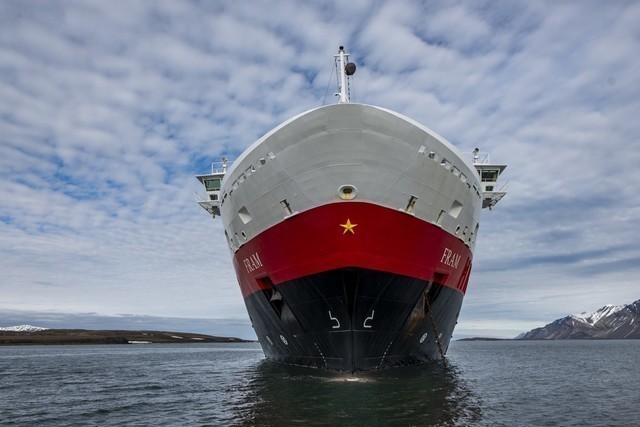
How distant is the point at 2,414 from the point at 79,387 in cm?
641

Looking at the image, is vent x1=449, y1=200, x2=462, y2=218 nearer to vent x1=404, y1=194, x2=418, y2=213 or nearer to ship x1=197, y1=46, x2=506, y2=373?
ship x1=197, y1=46, x2=506, y2=373

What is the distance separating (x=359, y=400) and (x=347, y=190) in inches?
253

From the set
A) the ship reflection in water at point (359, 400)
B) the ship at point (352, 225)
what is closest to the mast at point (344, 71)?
the ship at point (352, 225)

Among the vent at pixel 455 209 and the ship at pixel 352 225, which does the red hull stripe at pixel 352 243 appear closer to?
the ship at pixel 352 225

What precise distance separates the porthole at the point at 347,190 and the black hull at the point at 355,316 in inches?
94.1

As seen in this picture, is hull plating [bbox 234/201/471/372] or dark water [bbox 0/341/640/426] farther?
hull plating [bbox 234/201/471/372]

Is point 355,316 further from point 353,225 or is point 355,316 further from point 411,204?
point 411,204

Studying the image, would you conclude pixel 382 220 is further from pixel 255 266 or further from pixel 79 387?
pixel 79 387

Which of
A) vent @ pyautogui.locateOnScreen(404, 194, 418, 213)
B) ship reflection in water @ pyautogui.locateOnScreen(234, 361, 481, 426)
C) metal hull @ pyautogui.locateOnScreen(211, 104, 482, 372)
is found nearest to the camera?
ship reflection in water @ pyautogui.locateOnScreen(234, 361, 481, 426)

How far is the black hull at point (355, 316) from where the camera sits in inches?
581

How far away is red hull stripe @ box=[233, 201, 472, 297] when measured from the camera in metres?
14.7

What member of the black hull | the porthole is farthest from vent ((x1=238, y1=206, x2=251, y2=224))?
the porthole

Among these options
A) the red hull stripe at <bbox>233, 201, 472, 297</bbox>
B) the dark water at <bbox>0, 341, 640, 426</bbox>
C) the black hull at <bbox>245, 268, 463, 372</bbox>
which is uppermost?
the red hull stripe at <bbox>233, 201, 472, 297</bbox>

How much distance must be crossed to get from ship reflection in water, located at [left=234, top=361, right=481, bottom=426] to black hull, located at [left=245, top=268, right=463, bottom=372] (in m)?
0.72
